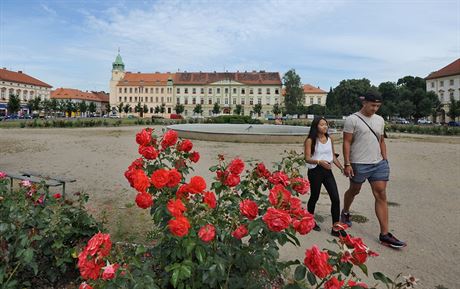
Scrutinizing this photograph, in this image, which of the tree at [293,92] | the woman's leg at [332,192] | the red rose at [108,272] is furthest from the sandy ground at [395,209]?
the tree at [293,92]

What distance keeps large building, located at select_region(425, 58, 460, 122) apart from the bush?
3271 inches

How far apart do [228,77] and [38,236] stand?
357ft

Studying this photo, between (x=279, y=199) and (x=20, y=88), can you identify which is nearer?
(x=279, y=199)

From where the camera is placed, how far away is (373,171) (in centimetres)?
454

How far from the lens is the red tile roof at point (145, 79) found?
113812mm

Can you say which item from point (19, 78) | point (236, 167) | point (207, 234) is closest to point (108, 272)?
point (207, 234)

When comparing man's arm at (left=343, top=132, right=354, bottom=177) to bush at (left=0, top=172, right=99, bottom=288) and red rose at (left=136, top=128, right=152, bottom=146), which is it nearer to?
red rose at (left=136, top=128, right=152, bottom=146)

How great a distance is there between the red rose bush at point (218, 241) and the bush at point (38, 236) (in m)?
0.80

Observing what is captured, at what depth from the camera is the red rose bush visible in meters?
1.77

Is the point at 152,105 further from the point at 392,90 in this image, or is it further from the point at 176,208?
the point at 176,208

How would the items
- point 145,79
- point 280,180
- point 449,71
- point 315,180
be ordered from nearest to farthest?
point 280,180 → point 315,180 → point 449,71 → point 145,79

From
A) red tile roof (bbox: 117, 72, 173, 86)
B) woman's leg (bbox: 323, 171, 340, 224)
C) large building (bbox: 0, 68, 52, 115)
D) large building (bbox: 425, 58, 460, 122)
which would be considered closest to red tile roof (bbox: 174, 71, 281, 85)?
red tile roof (bbox: 117, 72, 173, 86)

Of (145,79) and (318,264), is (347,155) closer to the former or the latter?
(318,264)

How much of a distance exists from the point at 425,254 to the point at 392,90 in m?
86.8
